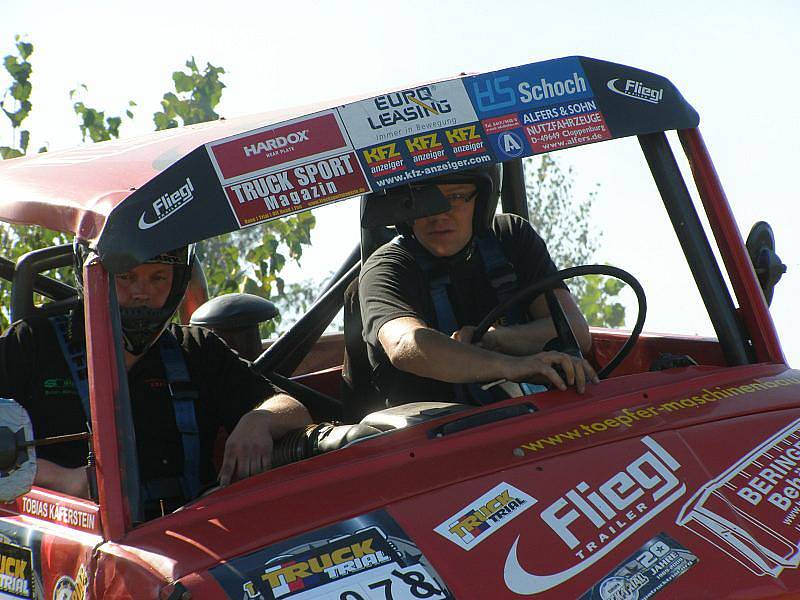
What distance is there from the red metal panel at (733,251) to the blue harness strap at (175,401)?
1.69 m

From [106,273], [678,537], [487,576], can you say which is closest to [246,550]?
[487,576]

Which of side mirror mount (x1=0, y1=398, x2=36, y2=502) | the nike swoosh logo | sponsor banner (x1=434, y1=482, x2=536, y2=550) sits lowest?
the nike swoosh logo

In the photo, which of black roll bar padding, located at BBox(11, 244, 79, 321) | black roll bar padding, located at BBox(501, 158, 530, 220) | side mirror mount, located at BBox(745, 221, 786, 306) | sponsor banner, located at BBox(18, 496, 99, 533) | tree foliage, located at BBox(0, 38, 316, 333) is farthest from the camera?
tree foliage, located at BBox(0, 38, 316, 333)

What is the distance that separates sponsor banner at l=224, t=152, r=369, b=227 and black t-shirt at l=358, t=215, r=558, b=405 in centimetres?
79

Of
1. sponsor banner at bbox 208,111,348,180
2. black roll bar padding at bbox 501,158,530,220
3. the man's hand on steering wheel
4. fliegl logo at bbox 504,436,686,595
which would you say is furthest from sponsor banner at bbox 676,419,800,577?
black roll bar padding at bbox 501,158,530,220

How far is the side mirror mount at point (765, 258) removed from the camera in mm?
3572

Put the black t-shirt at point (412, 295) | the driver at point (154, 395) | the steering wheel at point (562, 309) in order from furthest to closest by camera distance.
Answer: the black t-shirt at point (412, 295), the steering wheel at point (562, 309), the driver at point (154, 395)

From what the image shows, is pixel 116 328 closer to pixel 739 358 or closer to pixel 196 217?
pixel 196 217

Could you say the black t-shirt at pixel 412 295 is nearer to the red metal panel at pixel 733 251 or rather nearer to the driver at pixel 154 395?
the driver at pixel 154 395

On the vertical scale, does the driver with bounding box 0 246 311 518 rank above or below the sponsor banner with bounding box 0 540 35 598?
above

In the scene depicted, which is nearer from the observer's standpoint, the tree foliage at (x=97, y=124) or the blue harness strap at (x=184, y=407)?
the blue harness strap at (x=184, y=407)

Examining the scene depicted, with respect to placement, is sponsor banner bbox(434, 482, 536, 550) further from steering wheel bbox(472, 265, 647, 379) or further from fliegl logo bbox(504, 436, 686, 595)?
steering wheel bbox(472, 265, 647, 379)

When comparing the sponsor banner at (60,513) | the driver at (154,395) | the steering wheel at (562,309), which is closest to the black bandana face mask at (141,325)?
the driver at (154,395)

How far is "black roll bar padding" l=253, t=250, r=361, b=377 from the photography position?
4445 mm
